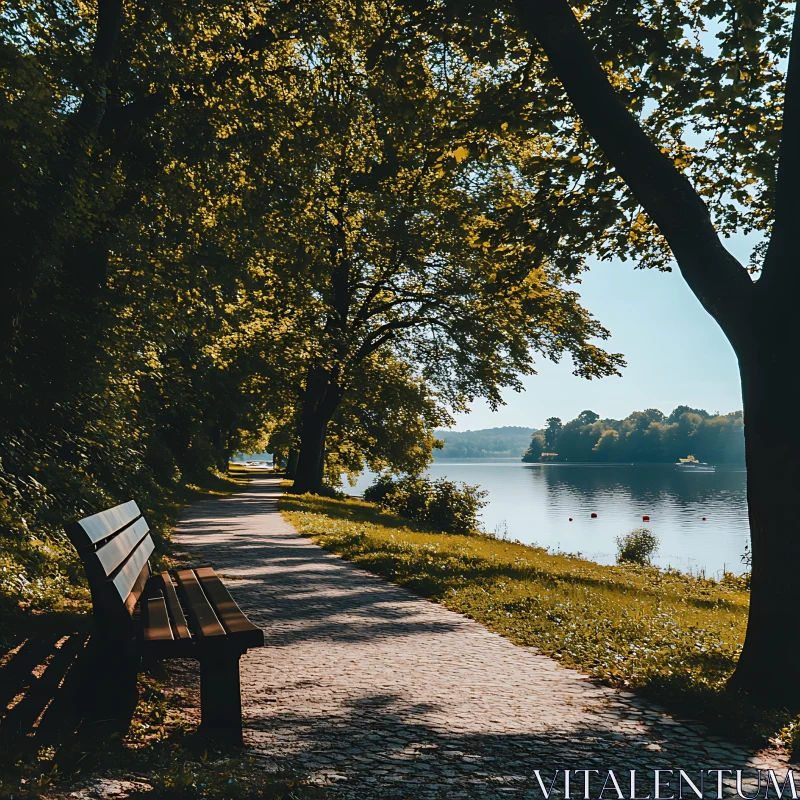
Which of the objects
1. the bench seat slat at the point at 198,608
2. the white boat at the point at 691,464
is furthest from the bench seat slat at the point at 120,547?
the white boat at the point at 691,464

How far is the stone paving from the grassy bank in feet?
0.81

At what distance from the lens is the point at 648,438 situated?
155 metres

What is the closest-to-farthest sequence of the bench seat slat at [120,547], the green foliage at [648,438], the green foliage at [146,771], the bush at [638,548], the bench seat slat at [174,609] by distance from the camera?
the green foliage at [146,771], the bench seat slat at [174,609], the bench seat slat at [120,547], the bush at [638,548], the green foliage at [648,438]

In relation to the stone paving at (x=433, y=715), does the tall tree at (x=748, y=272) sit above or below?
above

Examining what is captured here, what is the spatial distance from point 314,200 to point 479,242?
6.72m

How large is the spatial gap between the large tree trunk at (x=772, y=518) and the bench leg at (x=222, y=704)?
3.38m

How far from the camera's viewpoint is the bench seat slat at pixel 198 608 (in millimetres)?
3834

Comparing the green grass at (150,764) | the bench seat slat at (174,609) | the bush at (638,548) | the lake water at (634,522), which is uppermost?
the bench seat slat at (174,609)

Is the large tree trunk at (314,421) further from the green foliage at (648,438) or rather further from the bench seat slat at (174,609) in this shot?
the green foliage at (648,438)

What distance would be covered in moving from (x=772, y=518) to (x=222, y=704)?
3.69m

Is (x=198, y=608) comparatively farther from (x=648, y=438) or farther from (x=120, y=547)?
(x=648, y=438)

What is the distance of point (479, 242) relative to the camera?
8.08m

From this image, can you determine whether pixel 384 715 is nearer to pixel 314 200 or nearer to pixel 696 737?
pixel 696 737

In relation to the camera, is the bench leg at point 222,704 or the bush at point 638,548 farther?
the bush at point 638,548
